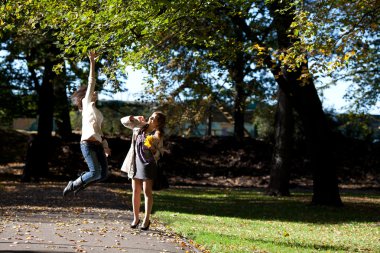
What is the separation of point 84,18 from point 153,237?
504 centimetres

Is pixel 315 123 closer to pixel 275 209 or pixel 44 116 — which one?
pixel 275 209

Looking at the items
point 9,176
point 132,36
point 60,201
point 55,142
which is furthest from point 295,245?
point 55,142

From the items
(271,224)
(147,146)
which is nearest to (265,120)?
(271,224)

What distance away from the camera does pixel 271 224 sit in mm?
13352

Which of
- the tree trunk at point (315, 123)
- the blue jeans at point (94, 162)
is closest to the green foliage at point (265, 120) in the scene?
the tree trunk at point (315, 123)

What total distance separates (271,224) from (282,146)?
29.8 ft

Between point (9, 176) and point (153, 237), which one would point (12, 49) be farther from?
point (153, 237)

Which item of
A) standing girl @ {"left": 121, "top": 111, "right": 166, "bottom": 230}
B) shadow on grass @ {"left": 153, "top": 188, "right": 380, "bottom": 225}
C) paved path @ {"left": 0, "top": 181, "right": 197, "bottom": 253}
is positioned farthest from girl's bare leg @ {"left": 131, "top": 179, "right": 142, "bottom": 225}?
shadow on grass @ {"left": 153, "top": 188, "right": 380, "bottom": 225}

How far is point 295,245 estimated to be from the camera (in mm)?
9602

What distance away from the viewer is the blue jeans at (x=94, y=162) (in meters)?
8.78

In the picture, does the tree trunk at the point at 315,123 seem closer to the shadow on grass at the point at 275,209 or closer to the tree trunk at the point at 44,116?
the shadow on grass at the point at 275,209

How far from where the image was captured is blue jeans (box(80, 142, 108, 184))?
8.78 metres

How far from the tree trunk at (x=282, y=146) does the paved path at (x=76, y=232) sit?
911 cm

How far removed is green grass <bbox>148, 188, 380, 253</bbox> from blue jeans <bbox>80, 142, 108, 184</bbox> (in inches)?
70.7
